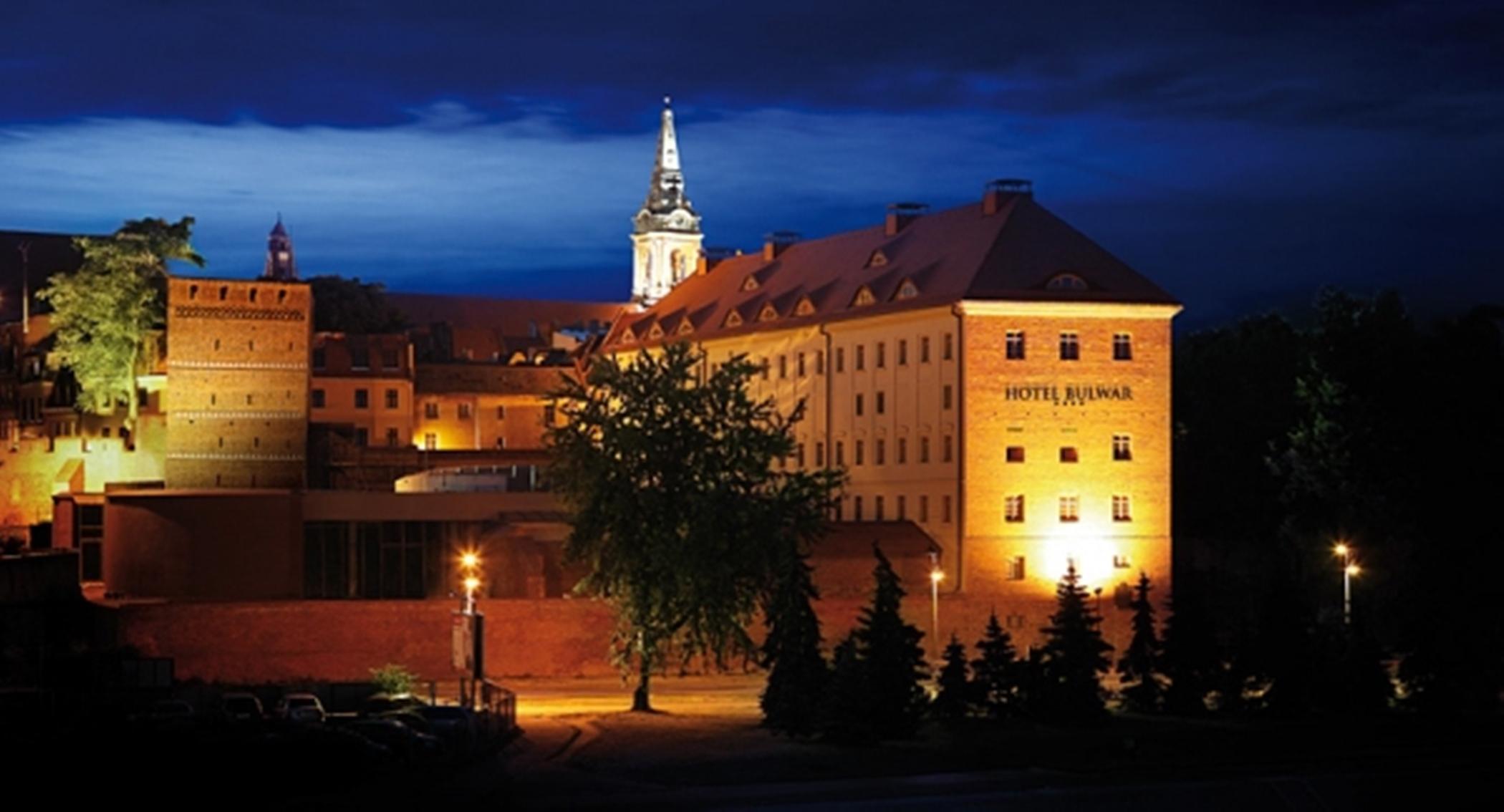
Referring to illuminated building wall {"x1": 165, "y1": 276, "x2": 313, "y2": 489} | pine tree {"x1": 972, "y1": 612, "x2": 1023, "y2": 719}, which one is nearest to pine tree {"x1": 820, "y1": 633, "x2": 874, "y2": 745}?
pine tree {"x1": 972, "y1": 612, "x2": 1023, "y2": 719}

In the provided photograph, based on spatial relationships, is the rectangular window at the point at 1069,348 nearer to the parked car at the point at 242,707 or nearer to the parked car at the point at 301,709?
the parked car at the point at 301,709

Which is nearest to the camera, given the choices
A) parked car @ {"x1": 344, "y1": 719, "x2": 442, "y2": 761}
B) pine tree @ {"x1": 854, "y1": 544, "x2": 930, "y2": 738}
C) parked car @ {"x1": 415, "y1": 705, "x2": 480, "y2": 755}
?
parked car @ {"x1": 344, "y1": 719, "x2": 442, "y2": 761}

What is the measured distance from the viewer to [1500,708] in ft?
252

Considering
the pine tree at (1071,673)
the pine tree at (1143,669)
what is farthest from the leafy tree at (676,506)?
the pine tree at (1143,669)

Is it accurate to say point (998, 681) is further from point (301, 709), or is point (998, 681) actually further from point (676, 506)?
point (301, 709)

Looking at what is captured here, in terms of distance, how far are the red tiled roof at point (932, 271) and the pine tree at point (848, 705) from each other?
35.1 meters

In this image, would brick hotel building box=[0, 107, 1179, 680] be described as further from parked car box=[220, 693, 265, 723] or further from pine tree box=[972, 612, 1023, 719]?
pine tree box=[972, 612, 1023, 719]

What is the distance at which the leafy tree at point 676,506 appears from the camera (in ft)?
245

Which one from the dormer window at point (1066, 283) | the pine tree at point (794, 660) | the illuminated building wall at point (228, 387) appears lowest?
the pine tree at point (794, 660)

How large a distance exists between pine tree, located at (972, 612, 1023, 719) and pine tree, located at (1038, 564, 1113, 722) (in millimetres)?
785

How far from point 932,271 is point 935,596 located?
17.5 metres

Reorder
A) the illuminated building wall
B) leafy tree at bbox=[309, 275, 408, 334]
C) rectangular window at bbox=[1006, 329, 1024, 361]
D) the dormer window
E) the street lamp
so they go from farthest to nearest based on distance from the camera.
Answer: leafy tree at bbox=[309, 275, 408, 334] → the illuminated building wall → the dormer window → rectangular window at bbox=[1006, 329, 1024, 361] → the street lamp

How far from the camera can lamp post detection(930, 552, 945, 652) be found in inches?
3656

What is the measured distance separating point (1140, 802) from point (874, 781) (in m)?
5.89
